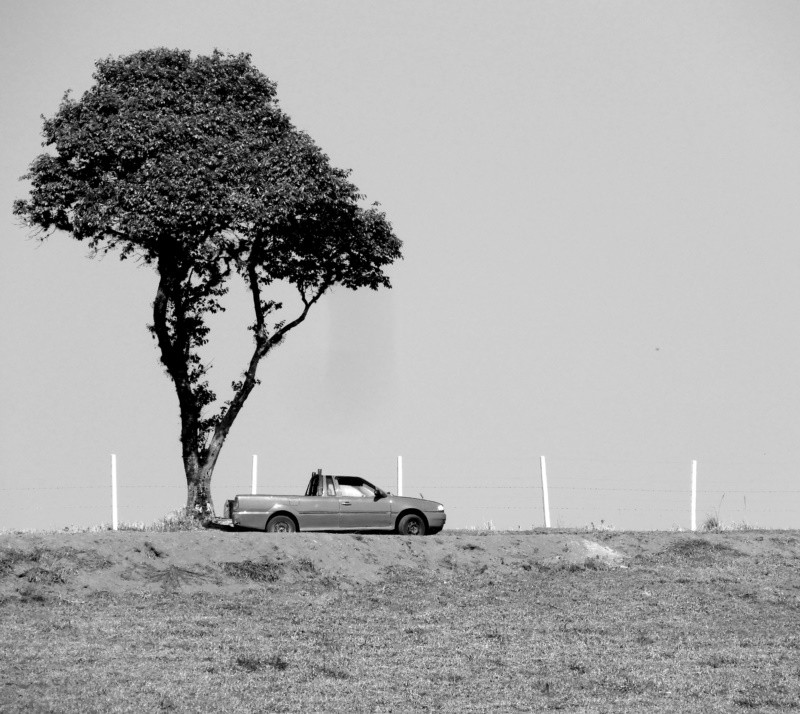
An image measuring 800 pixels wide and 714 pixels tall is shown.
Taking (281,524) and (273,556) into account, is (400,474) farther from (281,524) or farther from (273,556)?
(273,556)

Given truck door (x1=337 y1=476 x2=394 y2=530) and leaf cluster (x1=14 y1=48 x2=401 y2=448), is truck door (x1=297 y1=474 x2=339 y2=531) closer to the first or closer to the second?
truck door (x1=337 y1=476 x2=394 y2=530)

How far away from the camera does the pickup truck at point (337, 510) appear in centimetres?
2791

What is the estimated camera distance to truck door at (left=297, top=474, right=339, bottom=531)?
28344 mm

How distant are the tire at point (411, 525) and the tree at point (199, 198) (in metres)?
6.29

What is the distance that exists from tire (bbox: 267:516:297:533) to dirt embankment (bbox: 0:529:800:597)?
0.95m

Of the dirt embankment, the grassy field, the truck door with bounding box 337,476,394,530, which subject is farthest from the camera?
the truck door with bounding box 337,476,394,530

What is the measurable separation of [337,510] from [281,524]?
1348 mm

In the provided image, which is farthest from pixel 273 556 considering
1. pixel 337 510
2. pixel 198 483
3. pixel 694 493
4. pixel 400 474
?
pixel 694 493

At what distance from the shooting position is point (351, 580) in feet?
83.6

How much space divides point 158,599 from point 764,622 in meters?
11.1

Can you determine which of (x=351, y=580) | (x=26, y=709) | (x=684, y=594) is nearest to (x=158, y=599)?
(x=351, y=580)

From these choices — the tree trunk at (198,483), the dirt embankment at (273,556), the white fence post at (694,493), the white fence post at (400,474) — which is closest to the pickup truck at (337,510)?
the dirt embankment at (273,556)

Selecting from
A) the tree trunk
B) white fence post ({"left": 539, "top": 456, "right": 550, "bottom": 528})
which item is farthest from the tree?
white fence post ({"left": 539, "top": 456, "right": 550, "bottom": 528})

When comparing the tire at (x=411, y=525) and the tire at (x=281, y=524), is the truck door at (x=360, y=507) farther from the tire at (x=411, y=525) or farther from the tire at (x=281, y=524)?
the tire at (x=281, y=524)
